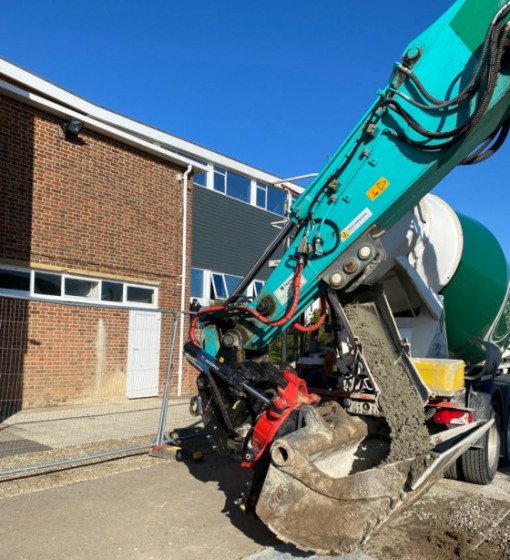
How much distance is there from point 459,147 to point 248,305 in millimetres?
2216

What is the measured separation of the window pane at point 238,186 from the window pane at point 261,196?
634mm

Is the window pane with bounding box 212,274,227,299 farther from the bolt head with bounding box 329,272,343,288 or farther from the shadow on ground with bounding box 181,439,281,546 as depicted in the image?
the bolt head with bounding box 329,272,343,288

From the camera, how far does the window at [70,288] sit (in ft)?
33.2

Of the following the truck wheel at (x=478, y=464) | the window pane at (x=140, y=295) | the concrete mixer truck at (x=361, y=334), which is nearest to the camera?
the concrete mixer truck at (x=361, y=334)

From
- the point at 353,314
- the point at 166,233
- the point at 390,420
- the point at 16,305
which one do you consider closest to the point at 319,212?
the point at 353,314

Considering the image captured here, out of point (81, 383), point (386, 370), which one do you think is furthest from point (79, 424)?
point (386, 370)

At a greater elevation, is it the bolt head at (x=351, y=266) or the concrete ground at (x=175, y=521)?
the bolt head at (x=351, y=266)

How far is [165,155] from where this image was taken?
13.0 meters

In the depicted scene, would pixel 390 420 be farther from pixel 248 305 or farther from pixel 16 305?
pixel 16 305

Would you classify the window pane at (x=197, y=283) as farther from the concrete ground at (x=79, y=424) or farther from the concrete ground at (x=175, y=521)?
the concrete ground at (x=175, y=521)

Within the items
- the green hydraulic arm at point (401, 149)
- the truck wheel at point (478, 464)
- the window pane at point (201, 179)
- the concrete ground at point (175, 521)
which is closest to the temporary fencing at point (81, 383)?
the concrete ground at point (175, 521)

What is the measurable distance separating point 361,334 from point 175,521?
7.49 feet

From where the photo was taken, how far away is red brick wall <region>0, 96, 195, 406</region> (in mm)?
10039

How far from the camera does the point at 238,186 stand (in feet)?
62.5
